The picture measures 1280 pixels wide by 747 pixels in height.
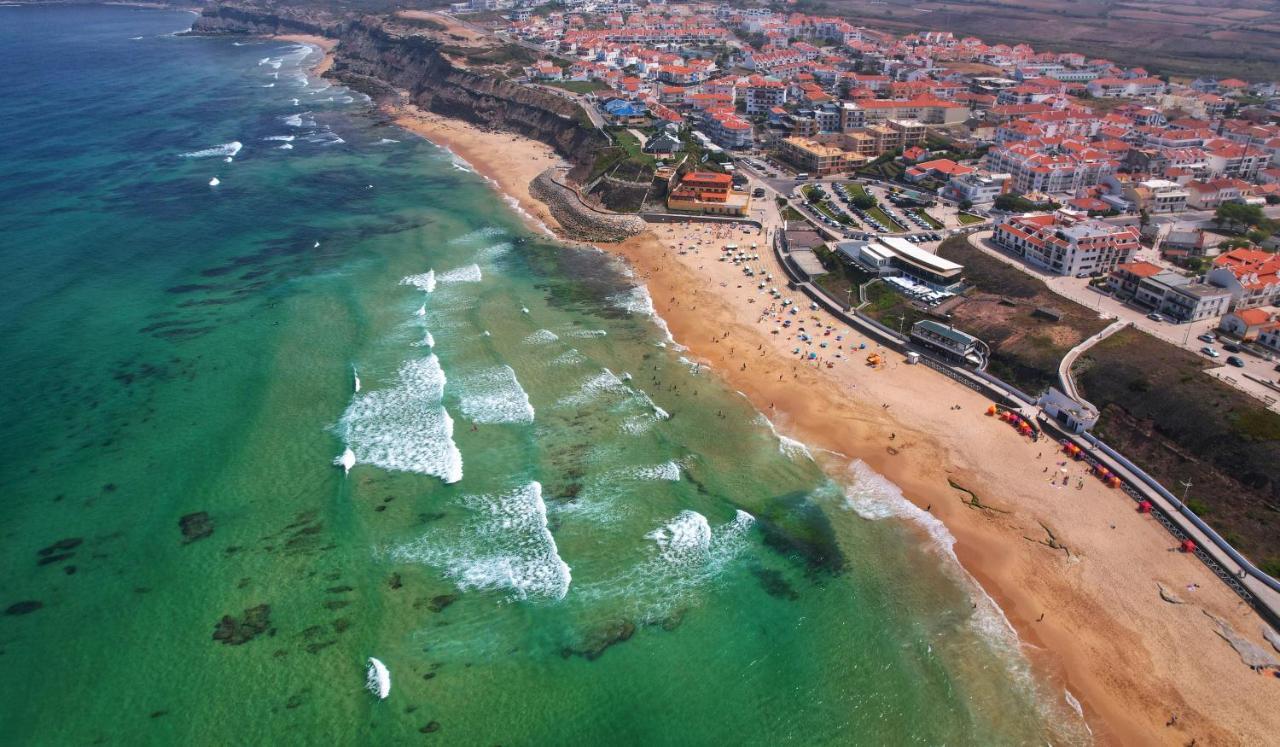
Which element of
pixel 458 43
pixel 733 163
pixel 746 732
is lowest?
pixel 746 732

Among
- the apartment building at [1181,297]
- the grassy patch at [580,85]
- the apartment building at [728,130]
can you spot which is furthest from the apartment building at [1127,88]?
the apartment building at [1181,297]

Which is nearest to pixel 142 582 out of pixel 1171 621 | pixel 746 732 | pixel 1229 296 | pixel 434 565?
pixel 434 565

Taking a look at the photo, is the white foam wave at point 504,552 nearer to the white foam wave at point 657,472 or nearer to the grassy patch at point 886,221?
the white foam wave at point 657,472

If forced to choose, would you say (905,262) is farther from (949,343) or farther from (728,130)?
(728,130)

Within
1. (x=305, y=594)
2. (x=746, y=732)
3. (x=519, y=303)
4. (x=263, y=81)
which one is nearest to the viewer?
(x=746, y=732)

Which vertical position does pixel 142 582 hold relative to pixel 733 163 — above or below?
below

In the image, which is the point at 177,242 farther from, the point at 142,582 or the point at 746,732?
the point at 746,732
